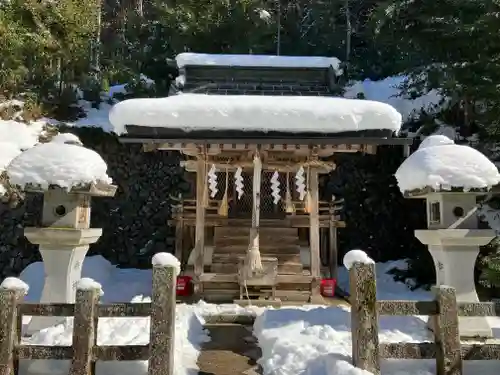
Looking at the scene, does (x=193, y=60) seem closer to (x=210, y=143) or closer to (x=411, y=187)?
(x=210, y=143)

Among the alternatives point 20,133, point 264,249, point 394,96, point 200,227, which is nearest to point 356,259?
point 200,227

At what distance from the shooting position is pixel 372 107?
8984 mm

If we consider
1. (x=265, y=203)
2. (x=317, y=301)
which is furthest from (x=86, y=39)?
(x=317, y=301)

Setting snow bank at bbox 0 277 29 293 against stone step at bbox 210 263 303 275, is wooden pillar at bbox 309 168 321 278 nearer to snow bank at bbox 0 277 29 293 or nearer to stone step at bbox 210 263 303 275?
stone step at bbox 210 263 303 275

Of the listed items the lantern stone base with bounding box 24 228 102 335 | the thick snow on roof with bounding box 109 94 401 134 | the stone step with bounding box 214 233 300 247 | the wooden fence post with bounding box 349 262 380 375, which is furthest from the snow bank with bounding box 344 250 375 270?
the stone step with bounding box 214 233 300 247

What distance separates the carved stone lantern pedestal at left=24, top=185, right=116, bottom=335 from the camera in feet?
21.2

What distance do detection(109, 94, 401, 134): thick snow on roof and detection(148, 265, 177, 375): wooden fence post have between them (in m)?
4.59

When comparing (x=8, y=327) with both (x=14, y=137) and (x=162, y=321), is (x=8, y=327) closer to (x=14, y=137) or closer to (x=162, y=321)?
(x=162, y=321)

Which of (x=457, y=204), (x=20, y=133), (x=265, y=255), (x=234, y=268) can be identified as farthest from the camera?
(x=20, y=133)

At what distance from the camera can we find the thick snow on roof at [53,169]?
21.2ft

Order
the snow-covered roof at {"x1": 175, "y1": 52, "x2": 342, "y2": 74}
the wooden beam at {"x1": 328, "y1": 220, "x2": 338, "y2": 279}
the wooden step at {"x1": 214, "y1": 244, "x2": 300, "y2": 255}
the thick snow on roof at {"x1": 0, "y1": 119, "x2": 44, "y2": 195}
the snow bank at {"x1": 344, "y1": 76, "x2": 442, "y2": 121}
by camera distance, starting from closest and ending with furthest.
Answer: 1. the wooden step at {"x1": 214, "y1": 244, "x2": 300, "y2": 255}
2. the wooden beam at {"x1": 328, "y1": 220, "x2": 338, "y2": 279}
3. the thick snow on roof at {"x1": 0, "y1": 119, "x2": 44, "y2": 195}
4. the snow-covered roof at {"x1": 175, "y1": 52, "x2": 342, "y2": 74}
5. the snow bank at {"x1": 344, "y1": 76, "x2": 442, "y2": 121}

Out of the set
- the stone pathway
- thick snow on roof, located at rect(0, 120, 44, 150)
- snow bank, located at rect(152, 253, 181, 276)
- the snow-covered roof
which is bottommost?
the stone pathway

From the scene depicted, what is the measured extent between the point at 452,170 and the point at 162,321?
4572 mm

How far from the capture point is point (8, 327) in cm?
455
